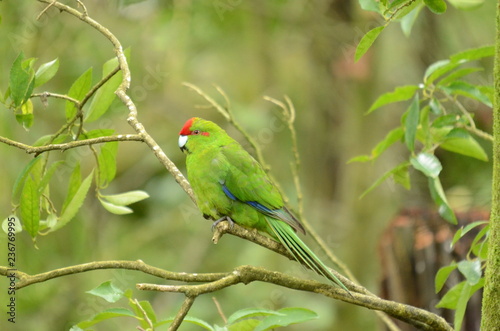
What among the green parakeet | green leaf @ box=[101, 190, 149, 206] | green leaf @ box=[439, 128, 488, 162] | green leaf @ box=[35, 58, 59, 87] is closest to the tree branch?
green leaf @ box=[35, 58, 59, 87]

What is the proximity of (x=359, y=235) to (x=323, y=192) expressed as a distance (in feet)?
5.09

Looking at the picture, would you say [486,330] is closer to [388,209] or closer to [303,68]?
[388,209]

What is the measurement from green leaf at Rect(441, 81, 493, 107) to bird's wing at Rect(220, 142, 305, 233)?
2.04 feet

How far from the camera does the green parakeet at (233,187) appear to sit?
2211 millimetres

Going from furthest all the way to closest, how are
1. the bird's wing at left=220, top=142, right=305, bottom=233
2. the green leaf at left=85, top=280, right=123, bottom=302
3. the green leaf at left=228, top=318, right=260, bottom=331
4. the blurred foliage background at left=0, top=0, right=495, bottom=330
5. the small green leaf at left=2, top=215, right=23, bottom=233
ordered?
the blurred foliage background at left=0, top=0, right=495, bottom=330, the bird's wing at left=220, top=142, right=305, bottom=233, the small green leaf at left=2, top=215, right=23, bottom=233, the green leaf at left=228, top=318, right=260, bottom=331, the green leaf at left=85, top=280, right=123, bottom=302

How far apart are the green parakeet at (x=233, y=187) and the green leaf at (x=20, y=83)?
730mm

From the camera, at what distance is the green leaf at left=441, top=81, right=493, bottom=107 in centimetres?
188

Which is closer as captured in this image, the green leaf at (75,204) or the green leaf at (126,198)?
the green leaf at (75,204)

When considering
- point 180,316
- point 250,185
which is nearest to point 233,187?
point 250,185

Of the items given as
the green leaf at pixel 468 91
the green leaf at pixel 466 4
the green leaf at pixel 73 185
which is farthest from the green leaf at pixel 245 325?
the green leaf at pixel 466 4

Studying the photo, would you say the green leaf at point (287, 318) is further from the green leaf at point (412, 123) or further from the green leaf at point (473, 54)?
the green leaf at point (473, 54)

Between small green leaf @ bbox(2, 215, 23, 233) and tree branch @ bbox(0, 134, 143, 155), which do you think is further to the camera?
small green leaf @ bbox(2, 215, 23, 233)

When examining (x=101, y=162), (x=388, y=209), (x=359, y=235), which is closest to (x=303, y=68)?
(x=388, y=209)

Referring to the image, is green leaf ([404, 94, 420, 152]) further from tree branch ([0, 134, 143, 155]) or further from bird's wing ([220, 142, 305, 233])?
tree branch ([0, 134, 143, 155])
